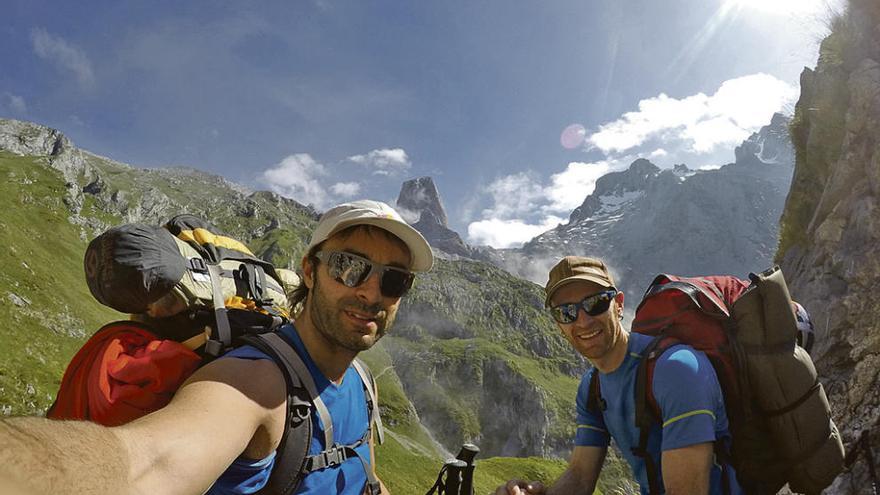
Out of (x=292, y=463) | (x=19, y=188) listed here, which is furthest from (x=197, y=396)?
(x=19, y=188)

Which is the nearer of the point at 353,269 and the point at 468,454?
the point at 353,269

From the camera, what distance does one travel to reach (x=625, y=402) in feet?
19.5

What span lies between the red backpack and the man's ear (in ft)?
14.0

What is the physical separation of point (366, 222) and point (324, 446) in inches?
97.4

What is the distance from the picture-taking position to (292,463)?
13.4 feet

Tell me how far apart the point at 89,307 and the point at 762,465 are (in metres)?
105

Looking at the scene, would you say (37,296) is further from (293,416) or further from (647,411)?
(647,411)

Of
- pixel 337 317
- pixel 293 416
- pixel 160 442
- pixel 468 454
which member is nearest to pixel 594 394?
pixel 468 454

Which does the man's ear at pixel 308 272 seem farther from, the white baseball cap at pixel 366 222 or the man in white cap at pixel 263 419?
the white baseball cap at pixel 366 222

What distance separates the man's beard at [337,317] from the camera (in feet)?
16.5

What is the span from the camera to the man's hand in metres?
5.92

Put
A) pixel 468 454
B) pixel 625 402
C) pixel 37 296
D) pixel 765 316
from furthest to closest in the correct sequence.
Answer: pixel 37 296 → pixel 625 402 → pixel 468 454 → pixel 765 316

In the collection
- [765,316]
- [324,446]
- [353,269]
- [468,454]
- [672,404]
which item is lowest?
[468,454]

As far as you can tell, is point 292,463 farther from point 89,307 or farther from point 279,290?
point 89,307
